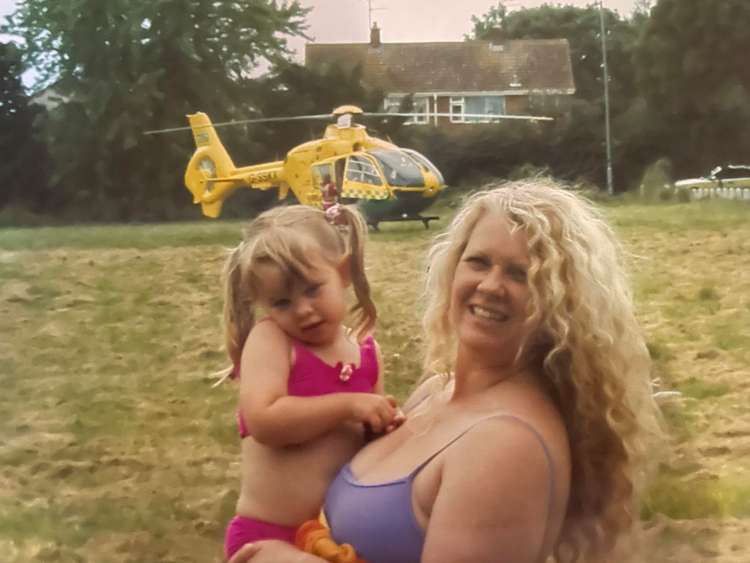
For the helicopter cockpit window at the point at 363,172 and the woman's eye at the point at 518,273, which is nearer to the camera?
the woman's eye at the point at 518,273

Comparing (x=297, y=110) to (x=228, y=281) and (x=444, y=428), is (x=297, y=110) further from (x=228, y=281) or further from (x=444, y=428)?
(x=444, y=428)

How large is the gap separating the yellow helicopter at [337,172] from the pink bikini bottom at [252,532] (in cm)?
64

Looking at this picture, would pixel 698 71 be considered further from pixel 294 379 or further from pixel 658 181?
pixel 294 379

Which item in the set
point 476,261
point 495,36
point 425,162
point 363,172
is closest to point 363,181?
point 363,172

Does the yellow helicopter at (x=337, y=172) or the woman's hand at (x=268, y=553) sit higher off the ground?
the yellow helicopter at (x=337, y=172)

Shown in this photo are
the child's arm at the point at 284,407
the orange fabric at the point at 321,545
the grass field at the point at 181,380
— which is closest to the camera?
Answer: the orange fabric at the point at 321,545

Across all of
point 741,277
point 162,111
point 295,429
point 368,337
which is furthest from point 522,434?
point 162,111

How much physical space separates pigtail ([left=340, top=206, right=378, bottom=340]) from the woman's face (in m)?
0.30

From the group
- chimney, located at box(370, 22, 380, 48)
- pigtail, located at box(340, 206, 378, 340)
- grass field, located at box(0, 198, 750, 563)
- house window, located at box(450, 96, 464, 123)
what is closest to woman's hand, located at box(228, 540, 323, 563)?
pigtail, located at box(340, 206, 378, 340)

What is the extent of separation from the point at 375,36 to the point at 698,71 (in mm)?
591

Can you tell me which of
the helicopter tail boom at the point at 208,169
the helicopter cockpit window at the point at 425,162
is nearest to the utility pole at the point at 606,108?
the helicopter cockpit window at the point at 425,162

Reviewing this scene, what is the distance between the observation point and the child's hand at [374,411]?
126 cm

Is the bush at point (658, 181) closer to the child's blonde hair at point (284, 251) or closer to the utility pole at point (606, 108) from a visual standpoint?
the utility pole at point (606, 108)

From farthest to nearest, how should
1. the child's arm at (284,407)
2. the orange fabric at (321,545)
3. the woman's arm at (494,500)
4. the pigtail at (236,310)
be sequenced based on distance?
the pigtail at (236,310) → the child's arm at (284,407) → the orange fabric at (321,545) → the woman's arm at (494,500)
